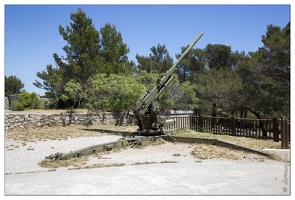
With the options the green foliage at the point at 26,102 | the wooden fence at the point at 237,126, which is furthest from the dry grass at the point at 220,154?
the green foliage at the point at 26,102

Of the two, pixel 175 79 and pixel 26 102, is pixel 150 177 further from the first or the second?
pixel 26 102

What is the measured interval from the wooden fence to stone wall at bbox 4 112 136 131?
13.1 ft

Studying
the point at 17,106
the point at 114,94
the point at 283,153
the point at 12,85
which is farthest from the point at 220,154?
the point at 12,85

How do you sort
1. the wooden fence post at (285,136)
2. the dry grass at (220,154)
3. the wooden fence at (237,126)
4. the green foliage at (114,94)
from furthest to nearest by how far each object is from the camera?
the green foliage at (114,94) → the wooden fence at (237,126) → the wooden fence post at (285,136) → the dry grass at (220,154)

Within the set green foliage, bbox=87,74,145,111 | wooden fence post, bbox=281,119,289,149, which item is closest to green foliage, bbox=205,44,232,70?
green foliage, bbox=87,74,145,111

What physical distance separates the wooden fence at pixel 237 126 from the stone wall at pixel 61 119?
400 centimetres

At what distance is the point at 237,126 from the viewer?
12.2m

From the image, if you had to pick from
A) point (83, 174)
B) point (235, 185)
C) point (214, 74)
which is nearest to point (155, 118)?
point (83, 174)

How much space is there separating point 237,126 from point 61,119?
9.26 metres

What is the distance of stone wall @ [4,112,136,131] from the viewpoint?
552 inches

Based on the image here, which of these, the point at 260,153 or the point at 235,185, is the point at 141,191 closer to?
the point at 235,185

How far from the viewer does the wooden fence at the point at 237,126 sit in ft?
34.9

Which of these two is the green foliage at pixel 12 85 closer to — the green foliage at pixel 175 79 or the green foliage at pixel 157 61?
the green foliage at pixel 175 79

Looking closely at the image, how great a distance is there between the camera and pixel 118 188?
4398mm
